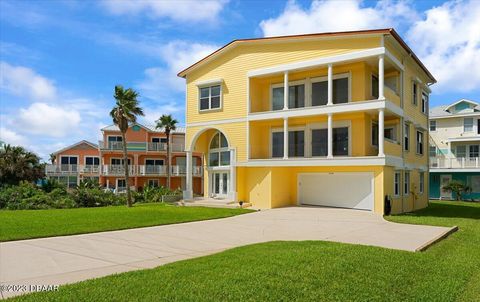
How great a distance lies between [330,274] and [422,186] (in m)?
25.5

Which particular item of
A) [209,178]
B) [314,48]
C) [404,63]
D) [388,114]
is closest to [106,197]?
[209,178]

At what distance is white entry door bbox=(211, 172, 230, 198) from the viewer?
94.6ft

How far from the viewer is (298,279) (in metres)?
7.31

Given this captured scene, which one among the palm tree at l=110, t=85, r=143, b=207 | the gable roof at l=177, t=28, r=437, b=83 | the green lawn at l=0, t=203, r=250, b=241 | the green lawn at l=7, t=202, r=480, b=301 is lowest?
the green lawn at l=0, t=203, r=250, b=241

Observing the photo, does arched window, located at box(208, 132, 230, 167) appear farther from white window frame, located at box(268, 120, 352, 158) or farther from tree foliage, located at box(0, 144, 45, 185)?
tree foliage, located at box(0, 144, 45, 185)

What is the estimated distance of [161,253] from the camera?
34.5ft

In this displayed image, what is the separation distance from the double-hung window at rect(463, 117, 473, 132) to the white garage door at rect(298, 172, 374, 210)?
80.5 ft

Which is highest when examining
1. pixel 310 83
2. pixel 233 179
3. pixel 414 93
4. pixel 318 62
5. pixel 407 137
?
pixel 318 62

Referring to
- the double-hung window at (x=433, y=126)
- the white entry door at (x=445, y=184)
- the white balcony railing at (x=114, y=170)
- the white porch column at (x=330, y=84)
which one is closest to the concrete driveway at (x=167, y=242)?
the white porch column at (x=330, y=84)

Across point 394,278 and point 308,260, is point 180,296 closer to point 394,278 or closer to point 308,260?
point 308,260

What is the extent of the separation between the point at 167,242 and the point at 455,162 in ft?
112

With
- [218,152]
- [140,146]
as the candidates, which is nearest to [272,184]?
[218,152]

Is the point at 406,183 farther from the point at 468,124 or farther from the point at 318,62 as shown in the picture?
the point at 468,124

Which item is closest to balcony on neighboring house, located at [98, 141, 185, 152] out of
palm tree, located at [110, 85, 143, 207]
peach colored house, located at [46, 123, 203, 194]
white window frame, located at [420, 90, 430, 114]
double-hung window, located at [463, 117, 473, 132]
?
peach colored house, located at [46, 123, 203, 194]
